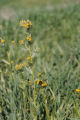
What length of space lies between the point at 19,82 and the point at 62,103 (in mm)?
430

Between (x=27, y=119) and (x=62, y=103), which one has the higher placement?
(x=62, y=103)

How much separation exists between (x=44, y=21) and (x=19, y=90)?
302cm

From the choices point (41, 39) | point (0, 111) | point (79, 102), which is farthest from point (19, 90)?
point (41, 39)

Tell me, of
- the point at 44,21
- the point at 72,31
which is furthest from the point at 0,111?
the point at 44,21

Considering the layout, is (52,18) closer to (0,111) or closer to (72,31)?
(72,31)

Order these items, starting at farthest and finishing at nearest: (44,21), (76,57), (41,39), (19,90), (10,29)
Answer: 1. (44,21)
2. (10,29)
3. (41,39)
4. (76,57)
5. (19,90)

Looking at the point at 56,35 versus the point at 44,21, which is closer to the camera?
the point at 56,35

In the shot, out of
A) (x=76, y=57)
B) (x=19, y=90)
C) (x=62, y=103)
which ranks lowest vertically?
(x=62, y=103)

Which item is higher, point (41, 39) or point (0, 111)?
point (41, 39)

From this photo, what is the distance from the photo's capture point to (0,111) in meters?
1.55

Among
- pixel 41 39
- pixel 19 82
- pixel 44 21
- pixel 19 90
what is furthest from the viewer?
pixel 44 21

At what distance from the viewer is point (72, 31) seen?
385cm

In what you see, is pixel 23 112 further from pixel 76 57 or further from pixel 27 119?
pixel 76 57

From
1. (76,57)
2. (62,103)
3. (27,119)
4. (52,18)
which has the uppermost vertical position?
(52,18)
